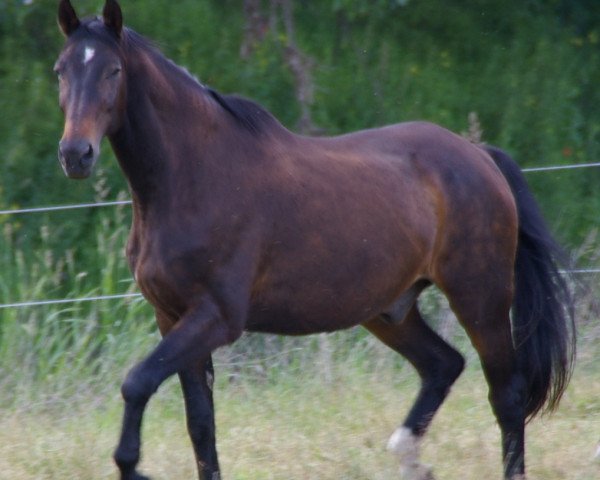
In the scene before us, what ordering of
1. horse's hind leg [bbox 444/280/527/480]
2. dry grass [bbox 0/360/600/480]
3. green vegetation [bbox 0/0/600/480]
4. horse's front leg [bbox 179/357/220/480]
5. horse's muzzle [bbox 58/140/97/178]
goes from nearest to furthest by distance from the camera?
horse's muzzle [bbox 58/140/97/178], horse's front leg [bbox 179/357/220/480], dry grass [bbox 0/360/600/480], horse's hind leg [bbox 444/280/527/480], green vegetation [bbox 0/0/600/480]

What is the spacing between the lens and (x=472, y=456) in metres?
4.91

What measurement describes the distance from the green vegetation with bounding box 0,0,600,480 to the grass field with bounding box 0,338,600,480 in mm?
20

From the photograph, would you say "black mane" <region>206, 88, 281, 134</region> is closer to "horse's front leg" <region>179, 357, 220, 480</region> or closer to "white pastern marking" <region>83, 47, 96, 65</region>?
"white pastern marking" <region>83, 47, 96, 65</region>

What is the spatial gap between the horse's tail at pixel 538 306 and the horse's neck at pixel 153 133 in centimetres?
177

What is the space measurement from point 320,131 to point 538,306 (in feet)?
17.0

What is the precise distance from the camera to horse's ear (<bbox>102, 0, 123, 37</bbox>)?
13.2ft

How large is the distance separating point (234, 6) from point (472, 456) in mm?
6495

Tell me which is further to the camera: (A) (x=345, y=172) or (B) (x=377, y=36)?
(B) (x=377, y=36)

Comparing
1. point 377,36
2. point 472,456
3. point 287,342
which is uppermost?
point 377,36

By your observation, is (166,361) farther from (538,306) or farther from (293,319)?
(538,306)

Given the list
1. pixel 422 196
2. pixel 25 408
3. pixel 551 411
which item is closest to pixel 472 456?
pixel 551 411

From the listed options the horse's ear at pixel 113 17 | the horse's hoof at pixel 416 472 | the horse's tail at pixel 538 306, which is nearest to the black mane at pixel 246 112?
the horse's ear at pixel 113 17

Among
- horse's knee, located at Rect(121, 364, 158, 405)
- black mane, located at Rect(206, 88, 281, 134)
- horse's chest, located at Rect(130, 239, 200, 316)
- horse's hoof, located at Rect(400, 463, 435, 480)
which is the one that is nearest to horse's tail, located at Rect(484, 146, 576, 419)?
horse's hoof, located at Rect(400, 463, 435, 480)

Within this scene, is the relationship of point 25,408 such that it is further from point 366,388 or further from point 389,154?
point 389,154
